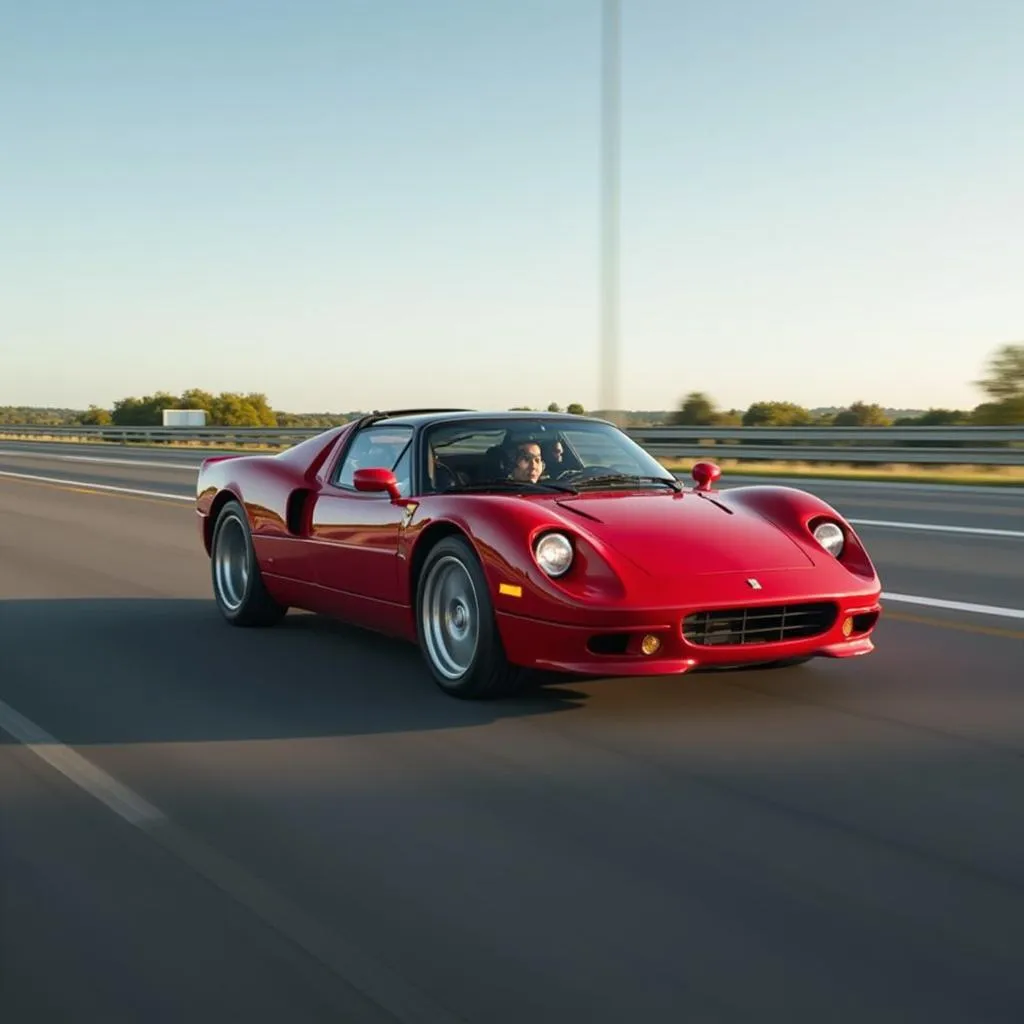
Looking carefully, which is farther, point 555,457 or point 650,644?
point 555,457

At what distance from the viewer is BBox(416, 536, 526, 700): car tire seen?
6.26 meters

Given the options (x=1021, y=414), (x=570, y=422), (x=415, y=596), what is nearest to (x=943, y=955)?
(x=415, y=596)

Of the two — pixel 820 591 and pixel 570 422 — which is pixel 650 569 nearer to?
pixel 820 591

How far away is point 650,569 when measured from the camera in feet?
19.9

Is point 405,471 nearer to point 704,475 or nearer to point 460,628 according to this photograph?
point 460,628

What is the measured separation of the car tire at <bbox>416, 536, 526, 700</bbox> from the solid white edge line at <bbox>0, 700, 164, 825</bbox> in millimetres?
1648

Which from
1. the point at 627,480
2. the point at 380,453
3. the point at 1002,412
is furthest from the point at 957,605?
the point at 1002,412

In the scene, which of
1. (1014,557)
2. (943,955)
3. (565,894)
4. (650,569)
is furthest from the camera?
(1014,557)

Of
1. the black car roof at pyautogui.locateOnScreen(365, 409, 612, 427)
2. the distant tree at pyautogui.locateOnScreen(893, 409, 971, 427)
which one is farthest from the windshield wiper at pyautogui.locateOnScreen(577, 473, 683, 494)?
the distant tree at pyautogui.locateOnScreen(893, 409, 971, 427)

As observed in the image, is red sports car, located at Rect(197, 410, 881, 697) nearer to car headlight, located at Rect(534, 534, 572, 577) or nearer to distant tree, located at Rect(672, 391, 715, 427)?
car headlight, located at Rect(534, 534, 572, 577)

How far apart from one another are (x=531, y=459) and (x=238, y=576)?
7.91ft

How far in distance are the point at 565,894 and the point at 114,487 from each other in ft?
65.2

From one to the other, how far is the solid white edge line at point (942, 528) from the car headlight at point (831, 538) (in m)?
7.34

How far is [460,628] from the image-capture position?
6.55 m
